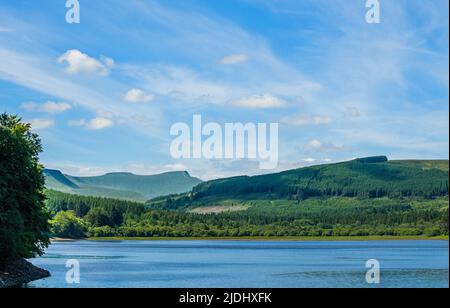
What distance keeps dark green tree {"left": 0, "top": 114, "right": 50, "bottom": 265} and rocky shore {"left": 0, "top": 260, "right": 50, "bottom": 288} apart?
1155mm

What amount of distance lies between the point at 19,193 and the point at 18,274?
7022 millimetres

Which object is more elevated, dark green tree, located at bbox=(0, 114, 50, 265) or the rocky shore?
dark green tree, located at bbox=(0, 114, 50, 265)

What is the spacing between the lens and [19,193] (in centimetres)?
5878

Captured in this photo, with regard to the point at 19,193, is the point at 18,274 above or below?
below

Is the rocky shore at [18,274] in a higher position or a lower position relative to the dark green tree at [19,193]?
lower

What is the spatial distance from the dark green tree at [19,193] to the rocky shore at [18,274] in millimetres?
1155

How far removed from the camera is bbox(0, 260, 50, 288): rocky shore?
181 feet

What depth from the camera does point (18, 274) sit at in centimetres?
5922

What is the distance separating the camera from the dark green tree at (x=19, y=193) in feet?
177

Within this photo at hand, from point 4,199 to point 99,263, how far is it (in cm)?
3955

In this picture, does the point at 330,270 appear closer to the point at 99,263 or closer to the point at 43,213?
the point at 99,263

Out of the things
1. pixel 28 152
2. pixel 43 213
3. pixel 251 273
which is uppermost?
pixel 28 152
